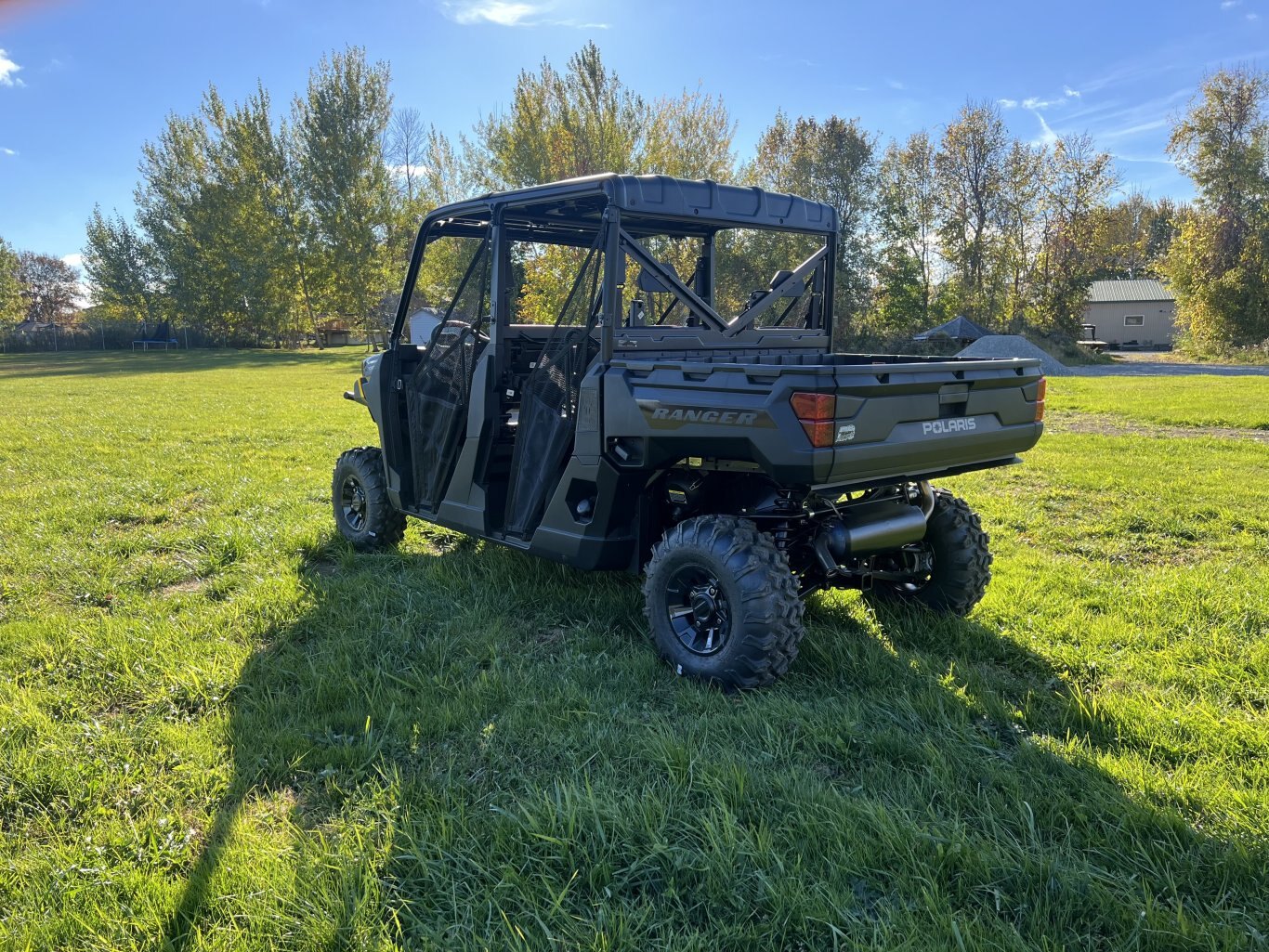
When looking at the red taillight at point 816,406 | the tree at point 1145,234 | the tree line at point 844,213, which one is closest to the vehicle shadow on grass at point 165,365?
the tree line at point 844,213

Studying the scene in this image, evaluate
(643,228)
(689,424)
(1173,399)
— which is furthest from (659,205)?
(1173,399)

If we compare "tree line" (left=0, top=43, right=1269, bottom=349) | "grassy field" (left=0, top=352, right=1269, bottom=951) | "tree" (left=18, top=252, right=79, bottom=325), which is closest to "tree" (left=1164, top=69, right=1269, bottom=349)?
"tree line" (left=0, top=43, right=1269, bottom=349)

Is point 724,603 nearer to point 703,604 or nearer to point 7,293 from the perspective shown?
point 703,604

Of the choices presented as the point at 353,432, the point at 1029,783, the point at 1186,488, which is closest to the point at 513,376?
the point at 1029,783

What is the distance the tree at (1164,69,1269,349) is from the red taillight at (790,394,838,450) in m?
36.0

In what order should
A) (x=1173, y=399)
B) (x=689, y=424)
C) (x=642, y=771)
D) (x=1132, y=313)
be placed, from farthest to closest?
(x=1132, y=313) → (x=1173, y=399) → (x=689, y=424) → (x=642, y=771)

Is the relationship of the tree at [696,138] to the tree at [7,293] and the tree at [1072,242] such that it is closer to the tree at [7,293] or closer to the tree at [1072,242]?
the tree at [1072,242]

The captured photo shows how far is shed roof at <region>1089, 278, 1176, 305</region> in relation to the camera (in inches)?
1950

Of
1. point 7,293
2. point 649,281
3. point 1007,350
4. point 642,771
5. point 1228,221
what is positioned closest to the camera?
point 642,771

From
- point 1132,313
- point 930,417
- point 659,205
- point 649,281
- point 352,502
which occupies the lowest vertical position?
point 352,502

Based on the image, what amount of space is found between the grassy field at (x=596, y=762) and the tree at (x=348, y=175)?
117 feet

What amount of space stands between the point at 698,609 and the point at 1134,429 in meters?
9.91

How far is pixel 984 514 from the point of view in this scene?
21.2 ft

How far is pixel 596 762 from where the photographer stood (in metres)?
2.86
